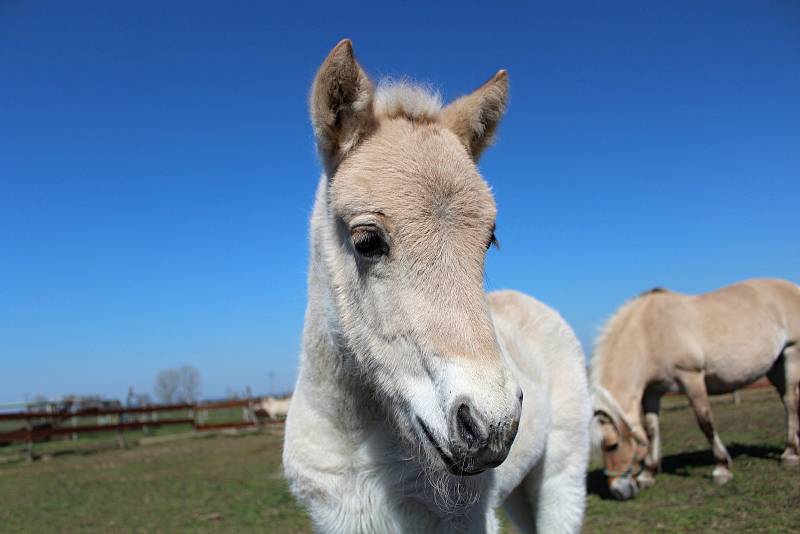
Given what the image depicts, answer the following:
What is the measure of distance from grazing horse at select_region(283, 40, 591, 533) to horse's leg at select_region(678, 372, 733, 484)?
6141mm

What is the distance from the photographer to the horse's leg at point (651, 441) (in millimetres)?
7953

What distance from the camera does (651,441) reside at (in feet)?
27.8

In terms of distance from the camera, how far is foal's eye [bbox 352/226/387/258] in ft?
6.45

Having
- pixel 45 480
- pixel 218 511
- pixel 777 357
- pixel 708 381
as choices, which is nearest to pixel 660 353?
pixel 708 381

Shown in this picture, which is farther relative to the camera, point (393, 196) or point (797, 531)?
point (797, 531)

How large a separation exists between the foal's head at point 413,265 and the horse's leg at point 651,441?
284 inches

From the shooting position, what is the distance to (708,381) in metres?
8.90

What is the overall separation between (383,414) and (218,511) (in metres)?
7.39

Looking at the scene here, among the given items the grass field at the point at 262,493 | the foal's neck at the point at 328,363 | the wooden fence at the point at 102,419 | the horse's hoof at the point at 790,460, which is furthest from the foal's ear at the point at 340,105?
the wooden fence at the point at 102,419

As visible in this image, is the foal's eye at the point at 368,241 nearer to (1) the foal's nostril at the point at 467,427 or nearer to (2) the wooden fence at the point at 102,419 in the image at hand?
(1) the foal's nostril at the point at 467,427

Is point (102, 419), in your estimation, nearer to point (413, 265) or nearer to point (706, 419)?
point (706, 419)

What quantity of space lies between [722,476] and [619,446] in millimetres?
1416

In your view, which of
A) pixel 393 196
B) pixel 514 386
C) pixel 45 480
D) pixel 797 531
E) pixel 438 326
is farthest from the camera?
pixel 45 480

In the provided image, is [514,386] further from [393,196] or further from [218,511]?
[218,511]
